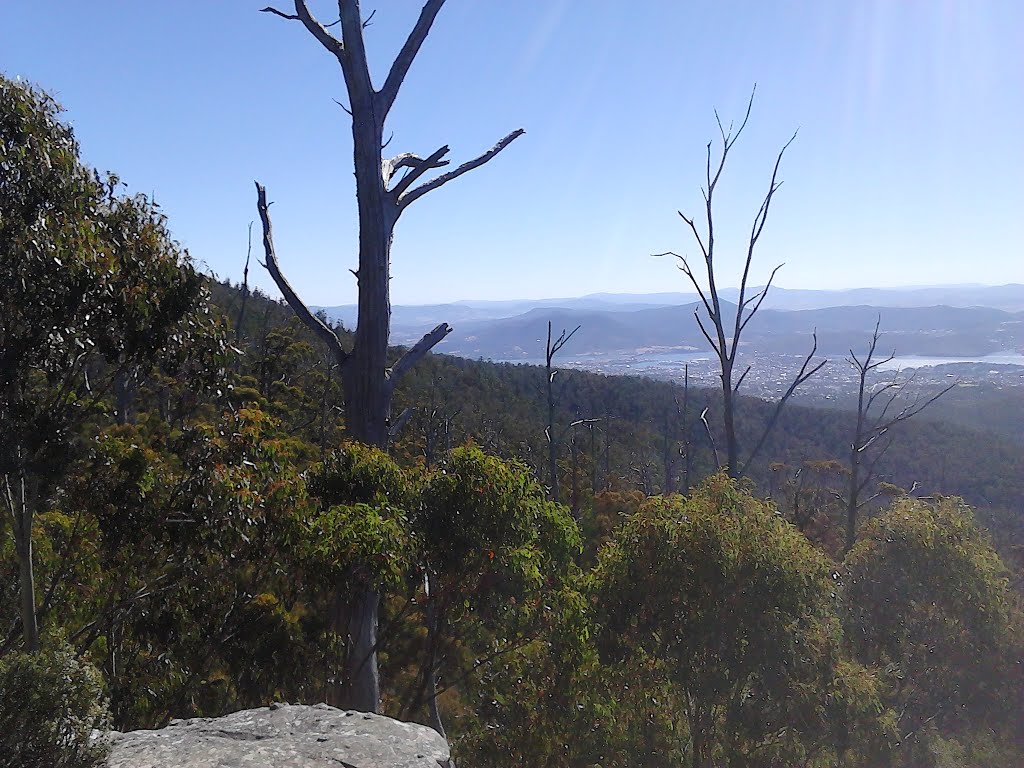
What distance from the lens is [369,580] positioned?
4844 mm

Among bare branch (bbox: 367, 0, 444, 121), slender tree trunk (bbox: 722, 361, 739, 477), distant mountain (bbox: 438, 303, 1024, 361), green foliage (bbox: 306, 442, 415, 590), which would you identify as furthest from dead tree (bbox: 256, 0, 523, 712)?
distant mountain (bbox: 438, 303, 1024, 361)

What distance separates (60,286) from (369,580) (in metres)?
2.58

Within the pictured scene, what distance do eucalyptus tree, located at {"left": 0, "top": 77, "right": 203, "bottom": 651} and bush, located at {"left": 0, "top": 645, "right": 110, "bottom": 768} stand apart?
164 centimetres

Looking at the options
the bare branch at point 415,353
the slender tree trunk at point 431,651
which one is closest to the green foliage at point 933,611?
the slender tree trunk at point 431,651

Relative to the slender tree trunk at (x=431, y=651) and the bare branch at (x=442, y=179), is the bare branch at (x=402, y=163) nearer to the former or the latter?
the bare branch at (x=442, y=179)

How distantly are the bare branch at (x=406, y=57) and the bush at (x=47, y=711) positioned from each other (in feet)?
16.3

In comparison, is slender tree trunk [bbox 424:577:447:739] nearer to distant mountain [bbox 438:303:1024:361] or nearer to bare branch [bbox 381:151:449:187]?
bare branch [bbox 381:151:449:187]

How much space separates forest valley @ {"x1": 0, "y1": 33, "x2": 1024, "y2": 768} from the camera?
3.65 m

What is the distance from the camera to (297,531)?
4.88 metres

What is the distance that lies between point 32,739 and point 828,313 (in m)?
186

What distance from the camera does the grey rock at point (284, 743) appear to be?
317 cm

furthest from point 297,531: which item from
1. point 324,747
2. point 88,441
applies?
point 324,747

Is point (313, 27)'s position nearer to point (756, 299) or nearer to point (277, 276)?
point (277, 276)

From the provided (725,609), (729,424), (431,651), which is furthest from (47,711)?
(729,424)
